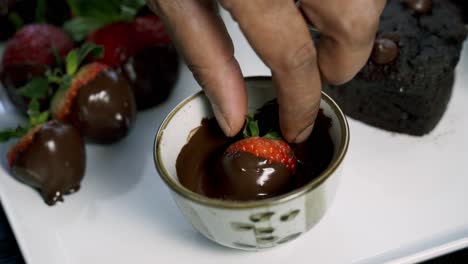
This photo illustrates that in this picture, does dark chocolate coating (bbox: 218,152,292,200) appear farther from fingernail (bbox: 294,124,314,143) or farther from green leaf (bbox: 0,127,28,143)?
green leaf (bbox: 0,127,28,143)

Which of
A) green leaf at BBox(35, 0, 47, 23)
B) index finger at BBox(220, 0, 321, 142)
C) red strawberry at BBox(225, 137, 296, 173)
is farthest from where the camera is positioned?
green leaf at BBox(35, 0, 47, 23)

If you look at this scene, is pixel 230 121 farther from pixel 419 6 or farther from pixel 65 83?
pixel 419 6

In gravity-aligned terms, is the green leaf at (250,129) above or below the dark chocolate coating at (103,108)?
above

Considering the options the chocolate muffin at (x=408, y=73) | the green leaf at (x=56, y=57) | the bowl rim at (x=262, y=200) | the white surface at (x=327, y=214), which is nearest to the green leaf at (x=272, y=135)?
the bowl rim at (x=262, y=200)

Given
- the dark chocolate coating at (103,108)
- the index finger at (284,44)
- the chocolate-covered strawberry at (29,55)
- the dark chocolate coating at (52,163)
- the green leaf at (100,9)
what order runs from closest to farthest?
the index finger at (284,44) → the dark chocolate coating at (52,163) → the dark chocolate coating at (103,108) → the chocolate-covered strawberry at (29,55) → the green leaf at (100,9)

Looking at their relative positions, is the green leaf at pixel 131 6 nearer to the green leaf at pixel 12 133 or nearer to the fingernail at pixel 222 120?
the green leaf at pixel 12 133

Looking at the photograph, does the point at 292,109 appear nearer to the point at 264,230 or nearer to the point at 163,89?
the point at 264,230

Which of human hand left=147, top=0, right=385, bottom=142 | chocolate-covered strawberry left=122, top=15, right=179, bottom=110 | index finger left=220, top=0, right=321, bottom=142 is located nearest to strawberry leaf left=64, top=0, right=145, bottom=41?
chocolate-covered strawberry left=122, top=15, right=179, bottom=110
